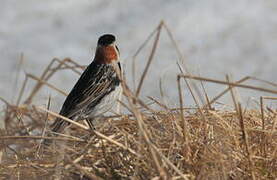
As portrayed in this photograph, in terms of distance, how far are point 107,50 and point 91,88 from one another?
0.46 m

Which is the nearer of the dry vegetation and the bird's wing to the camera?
the dry vegetation

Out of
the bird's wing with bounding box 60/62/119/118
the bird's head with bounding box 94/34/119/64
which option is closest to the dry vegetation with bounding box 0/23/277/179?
the bird's wing with bounding box 60/62/119/118

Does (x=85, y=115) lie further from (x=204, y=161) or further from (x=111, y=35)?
(x=204, y=161)

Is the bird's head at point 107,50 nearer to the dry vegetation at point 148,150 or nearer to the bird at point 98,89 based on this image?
the bird at point 98,89

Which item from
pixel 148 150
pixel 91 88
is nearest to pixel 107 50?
pixel 91 88

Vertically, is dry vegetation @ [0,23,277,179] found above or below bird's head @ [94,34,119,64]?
below

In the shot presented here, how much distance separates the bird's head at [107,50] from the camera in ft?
19.1

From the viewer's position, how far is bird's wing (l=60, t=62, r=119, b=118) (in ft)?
17.6

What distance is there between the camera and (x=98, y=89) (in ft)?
18.3

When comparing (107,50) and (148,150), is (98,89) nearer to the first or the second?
(107,50)

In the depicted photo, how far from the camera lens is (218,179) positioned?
9.97ft

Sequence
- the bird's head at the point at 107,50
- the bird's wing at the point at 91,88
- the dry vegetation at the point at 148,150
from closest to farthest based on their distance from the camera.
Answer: the dry vegetation at the point at 148,150, the bird's wing at the point at 91,88, the bird's head at the point at 107,50

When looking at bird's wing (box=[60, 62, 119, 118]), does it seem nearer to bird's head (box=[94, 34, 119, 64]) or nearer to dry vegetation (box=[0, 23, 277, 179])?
bird's head (box=[94, 34, 119, 64])

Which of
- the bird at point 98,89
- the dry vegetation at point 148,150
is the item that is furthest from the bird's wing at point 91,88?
the dry vegetation at point 148,150
